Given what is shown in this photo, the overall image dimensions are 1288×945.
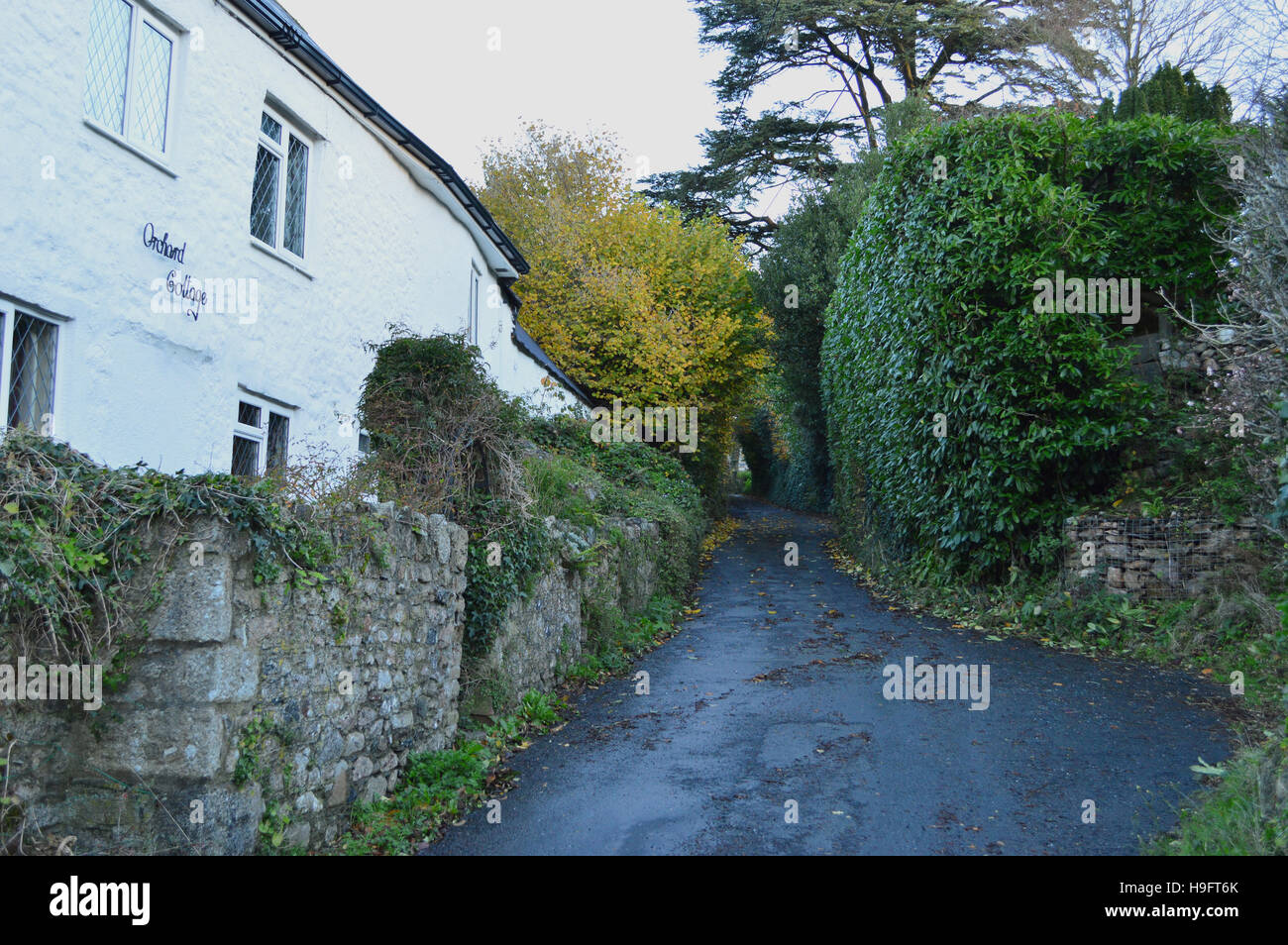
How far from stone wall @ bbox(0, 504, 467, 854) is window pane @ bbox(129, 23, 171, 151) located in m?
4.82

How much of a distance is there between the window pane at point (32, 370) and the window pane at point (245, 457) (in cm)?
238

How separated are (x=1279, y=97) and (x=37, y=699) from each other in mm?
8740

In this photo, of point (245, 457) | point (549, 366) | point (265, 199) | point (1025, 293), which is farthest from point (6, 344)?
point (549, 366)

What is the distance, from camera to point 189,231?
328 inches

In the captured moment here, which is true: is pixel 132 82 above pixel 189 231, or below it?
above

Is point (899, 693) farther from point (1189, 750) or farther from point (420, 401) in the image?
point (420, 401)

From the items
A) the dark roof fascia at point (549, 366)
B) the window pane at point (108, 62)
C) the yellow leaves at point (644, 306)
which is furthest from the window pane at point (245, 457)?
the yellow leaves at point (644, 306)

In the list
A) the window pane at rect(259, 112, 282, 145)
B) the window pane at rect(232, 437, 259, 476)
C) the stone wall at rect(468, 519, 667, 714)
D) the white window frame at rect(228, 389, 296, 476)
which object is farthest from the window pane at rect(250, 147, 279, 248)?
the stone wall at rect(468, 519, 667, 714)

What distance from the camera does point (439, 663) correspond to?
722 cm

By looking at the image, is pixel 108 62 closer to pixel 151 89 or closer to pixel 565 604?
pixel 151 89

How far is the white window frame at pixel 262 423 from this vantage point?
9.26 metres

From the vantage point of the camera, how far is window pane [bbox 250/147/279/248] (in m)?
9.62

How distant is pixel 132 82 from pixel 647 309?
1558 centimetres
